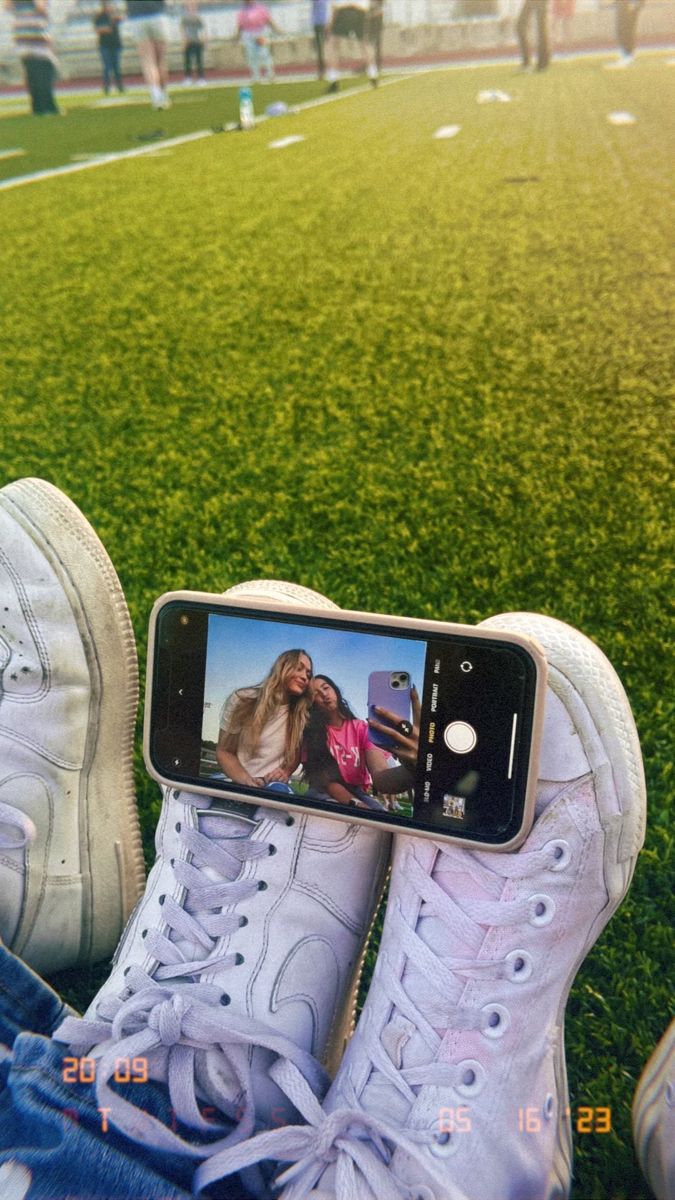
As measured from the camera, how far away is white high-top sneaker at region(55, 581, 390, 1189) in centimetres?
69

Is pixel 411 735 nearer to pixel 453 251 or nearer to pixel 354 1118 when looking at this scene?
pixel 354 1118

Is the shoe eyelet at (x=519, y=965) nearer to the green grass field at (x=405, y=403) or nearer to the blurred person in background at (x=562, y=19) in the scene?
the green grass field at (x=405, y=403)

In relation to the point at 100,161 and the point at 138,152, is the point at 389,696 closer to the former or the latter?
the point at 100,161

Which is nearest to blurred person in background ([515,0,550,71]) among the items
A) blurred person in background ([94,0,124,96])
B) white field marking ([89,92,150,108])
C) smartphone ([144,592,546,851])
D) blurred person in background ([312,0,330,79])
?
blurred person in background ([312,0,330,79])

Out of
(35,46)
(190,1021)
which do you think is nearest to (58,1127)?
(190,1021)

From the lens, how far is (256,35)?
132 inches

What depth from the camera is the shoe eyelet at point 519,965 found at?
712mm

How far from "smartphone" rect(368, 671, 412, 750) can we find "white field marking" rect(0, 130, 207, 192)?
3.61m

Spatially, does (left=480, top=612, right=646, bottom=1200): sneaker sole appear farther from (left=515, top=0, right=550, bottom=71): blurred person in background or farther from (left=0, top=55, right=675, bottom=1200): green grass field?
(left=515, top=0, right=550, bottom=71): blurred person in background

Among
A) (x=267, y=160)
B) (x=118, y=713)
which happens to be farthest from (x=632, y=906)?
(x=267, y=160)

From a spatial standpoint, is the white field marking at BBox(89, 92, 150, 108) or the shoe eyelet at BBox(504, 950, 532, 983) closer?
the shoe eyelet at BBox(504, 950, 532, 983)

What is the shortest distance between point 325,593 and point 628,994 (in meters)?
0.58

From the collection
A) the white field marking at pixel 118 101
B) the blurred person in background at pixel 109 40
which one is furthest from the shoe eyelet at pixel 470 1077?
the white field marking at pixel 118 101

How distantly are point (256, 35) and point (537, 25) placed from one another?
1067mm
